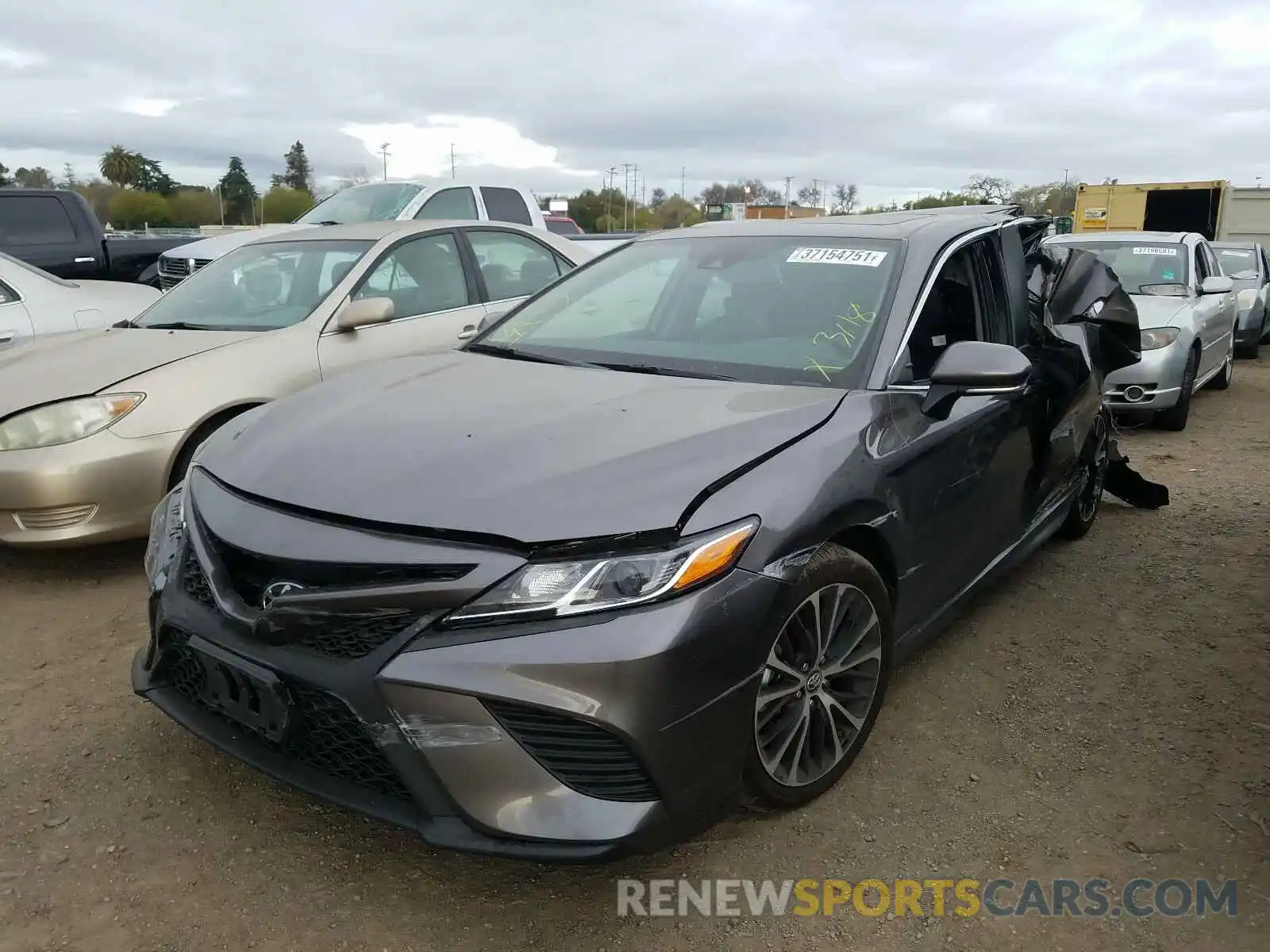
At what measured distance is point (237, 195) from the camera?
76.8 meters

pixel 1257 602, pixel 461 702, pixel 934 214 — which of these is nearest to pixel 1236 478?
pixel 1257 602

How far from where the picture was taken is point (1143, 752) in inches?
118

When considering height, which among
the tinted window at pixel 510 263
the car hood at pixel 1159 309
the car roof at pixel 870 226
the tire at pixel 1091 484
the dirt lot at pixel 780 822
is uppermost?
the car roof at pixel 870 226

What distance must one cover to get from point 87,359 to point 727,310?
2941 mm

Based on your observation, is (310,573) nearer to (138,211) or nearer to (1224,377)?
(1224,377)

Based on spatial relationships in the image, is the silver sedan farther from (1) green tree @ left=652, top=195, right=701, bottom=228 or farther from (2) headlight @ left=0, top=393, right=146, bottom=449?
(1) green tree @ left=652, top=195, right=701, bottom=228

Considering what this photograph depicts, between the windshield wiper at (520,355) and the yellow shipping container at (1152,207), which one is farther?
the yellow shipping container at (1152,207)

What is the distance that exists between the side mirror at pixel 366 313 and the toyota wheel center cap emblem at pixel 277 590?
8.71 ft

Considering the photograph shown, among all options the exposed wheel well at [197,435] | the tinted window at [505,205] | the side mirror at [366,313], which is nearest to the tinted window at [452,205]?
the tinted window at [505,205]

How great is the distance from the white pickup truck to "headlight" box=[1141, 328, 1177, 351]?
222 inches

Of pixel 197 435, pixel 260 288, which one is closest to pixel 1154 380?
pixel 260 288

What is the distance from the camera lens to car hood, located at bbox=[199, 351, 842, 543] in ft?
6.98

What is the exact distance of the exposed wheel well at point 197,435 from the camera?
4160 mm

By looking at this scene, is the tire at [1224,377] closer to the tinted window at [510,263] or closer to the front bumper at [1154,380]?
the front bumper at [1154,380]
